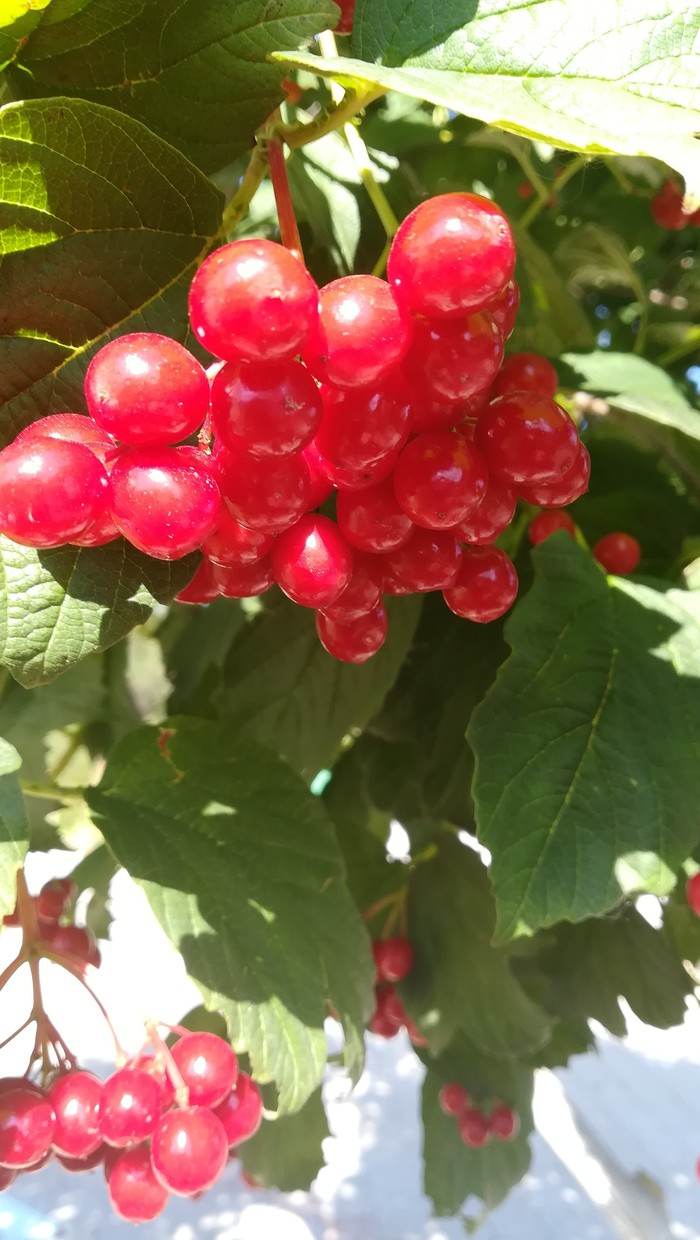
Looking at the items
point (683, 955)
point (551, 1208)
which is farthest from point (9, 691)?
point (551, 1208)

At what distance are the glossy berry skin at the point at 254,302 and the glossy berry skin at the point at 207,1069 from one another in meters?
0.36

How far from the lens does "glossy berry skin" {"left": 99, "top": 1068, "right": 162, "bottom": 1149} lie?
423 millimetres

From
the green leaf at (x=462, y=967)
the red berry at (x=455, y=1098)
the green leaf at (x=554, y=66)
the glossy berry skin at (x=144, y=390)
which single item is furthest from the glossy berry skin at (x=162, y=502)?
the red berry at (x=455, y=1098)

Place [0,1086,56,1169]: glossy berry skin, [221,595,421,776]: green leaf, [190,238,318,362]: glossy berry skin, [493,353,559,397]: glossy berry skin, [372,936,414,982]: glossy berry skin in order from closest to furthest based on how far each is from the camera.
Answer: [190,238,318,362]: glossy berry skin
[493,353,559,397]: glossy berry skin
[0,1086,56,1169]: glossy berry skin
[221,595,421,776]: green leaf
[372,936,414,982]: glossy berry skin

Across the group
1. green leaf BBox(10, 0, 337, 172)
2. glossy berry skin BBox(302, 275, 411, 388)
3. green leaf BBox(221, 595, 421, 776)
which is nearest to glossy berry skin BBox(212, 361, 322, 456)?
glossy berry skin BBox(302, 275, 411, 388)

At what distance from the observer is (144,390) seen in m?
0.23

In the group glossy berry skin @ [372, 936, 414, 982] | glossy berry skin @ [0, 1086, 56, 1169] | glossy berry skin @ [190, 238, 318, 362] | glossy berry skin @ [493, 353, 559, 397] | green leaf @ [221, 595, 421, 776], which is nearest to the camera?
glossy berry skin @ [190, 238, 318, 362]

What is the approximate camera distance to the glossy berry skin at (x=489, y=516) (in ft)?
0.98

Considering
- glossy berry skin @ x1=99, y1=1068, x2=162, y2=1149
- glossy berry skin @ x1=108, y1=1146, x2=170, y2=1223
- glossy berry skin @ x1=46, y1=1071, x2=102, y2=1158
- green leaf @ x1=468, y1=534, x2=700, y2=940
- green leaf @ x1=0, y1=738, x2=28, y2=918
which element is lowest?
glossy berry skin @ x1=108, y1=1146, x2=170, y2=1223

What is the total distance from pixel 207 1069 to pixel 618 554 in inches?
14.0

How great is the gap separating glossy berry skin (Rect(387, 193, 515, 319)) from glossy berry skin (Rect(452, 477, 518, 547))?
0.08 meters

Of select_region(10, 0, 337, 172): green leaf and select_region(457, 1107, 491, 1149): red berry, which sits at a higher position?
select_region(10, 0, 337, 172): green leaf

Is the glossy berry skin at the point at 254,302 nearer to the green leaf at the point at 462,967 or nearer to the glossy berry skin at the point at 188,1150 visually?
the glossy berry skin at the point at 188,1150

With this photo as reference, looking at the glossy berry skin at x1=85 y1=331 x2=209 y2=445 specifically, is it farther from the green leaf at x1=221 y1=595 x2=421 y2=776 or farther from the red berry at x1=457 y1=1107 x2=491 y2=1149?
the red berry at x1=457 y1=1107 x2=491 y2=1149
